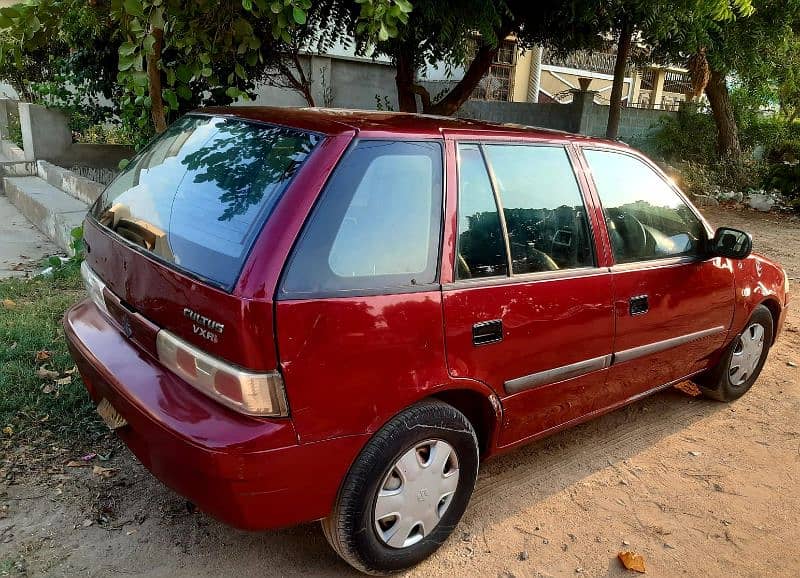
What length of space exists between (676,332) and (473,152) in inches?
64.1

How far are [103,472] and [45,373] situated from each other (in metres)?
0.99

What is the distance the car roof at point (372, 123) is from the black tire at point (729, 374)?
1828 millimetres

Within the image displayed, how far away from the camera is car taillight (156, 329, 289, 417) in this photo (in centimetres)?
200

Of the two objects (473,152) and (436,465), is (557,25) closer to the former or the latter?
(473,152)

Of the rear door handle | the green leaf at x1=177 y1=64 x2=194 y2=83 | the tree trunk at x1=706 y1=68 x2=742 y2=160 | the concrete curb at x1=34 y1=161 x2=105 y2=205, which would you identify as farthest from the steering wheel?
the tree trunk at x1=706 y1=68 x2=742 y2=160

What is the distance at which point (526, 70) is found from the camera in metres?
19.5

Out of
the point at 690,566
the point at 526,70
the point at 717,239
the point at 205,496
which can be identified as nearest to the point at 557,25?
the point at 717,239

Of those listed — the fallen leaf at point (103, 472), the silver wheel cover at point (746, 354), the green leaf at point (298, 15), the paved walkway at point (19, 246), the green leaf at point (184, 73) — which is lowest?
the fallen leaf at point (103, 472)

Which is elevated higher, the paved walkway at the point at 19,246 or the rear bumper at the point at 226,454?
the rear bumper at the point at 226,454

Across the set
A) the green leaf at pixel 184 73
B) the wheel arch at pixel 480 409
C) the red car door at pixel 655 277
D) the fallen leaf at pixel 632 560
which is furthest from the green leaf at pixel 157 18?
the fallen leaf at pixel 632 560

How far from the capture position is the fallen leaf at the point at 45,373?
3.61m

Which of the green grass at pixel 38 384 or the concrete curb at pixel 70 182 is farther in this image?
the concrete curb at pixel 70 182

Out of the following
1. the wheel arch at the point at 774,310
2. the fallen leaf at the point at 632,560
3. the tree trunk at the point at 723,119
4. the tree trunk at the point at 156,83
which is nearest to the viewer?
the fallen leaf at the point at 632,560

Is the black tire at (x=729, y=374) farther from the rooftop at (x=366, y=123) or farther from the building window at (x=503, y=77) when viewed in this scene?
the building window at (x=503, y=77)
